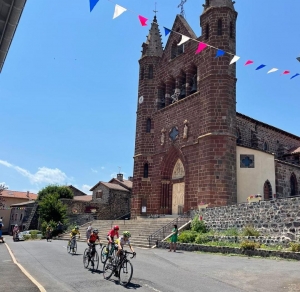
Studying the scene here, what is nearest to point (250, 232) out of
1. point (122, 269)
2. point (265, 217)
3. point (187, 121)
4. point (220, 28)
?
point (265, 217)

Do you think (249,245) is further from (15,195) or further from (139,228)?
(15,195)

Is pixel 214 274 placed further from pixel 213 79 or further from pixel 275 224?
pixel 213 79

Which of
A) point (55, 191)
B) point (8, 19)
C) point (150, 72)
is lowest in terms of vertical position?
point (8, 19)

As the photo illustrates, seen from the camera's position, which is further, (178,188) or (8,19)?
(178,188)

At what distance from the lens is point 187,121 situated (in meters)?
28.6

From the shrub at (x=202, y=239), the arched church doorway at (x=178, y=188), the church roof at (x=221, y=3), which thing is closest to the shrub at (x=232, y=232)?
the shrub at (x=202, y=239)

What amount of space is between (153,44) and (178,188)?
15008mm

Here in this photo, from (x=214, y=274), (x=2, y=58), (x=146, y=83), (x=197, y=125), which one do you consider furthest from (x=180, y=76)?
(x=2, y=58)

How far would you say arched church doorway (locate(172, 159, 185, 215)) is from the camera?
28.7 meters

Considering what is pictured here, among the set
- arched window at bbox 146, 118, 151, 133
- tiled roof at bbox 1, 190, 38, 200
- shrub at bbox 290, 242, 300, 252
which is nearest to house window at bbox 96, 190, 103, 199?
arched window at bbox 146, 118, 151, 133

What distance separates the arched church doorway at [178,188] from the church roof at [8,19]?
23.4 m

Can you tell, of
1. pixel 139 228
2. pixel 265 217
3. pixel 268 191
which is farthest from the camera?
pixel 268 191

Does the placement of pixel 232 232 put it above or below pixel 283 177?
below

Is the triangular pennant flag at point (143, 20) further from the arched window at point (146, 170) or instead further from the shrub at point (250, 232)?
the arched window at point (146, 170)
